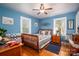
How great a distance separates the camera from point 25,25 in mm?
1744

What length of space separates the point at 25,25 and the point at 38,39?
16.9 inches

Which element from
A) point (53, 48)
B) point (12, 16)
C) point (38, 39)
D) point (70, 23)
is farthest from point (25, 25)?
point (70, 23)

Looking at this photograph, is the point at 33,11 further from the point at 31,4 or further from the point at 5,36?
the point at 5,36

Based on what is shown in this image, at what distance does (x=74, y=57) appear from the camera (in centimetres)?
167

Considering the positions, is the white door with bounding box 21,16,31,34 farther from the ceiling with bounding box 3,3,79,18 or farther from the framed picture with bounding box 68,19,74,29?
A: the framed picture with bounding box 68,19,74,29

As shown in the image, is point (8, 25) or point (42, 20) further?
point (42, 20)

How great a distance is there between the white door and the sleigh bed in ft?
0.29

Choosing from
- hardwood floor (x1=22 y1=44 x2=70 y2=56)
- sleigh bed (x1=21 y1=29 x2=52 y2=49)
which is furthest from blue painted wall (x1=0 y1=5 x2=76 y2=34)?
hardwood floor (x1=22 y1=44 x2=70 y2=56)

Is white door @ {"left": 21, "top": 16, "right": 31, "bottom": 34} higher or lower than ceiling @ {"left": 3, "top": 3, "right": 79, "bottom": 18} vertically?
lower

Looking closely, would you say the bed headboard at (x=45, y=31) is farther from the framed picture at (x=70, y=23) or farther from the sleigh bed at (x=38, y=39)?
the framed picture at (x=70, y=23)

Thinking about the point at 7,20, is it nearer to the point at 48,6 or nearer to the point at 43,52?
the point at 48,6

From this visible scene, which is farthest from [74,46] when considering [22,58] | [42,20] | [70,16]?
[22,58]

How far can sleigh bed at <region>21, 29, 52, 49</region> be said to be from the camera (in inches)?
64.0

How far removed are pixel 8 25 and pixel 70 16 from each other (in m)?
1.27
